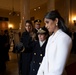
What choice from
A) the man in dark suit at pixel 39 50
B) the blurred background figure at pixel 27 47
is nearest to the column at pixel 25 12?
the blurred background figure at pixel 27 47

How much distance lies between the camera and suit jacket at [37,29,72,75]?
155cm

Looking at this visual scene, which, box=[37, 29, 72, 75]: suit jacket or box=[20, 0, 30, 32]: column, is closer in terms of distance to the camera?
box=[37, 29, 72, 75]: suit jacket

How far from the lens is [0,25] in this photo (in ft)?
66.1

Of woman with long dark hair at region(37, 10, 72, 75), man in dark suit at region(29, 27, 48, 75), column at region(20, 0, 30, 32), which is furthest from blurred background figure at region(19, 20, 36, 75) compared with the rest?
column at region(20, 0, 30, 32)

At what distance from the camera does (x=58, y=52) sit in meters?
1.56

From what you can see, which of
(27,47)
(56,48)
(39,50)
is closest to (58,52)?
(56,48)

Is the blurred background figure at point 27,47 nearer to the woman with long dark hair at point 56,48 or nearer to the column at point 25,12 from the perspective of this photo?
the woman with long dark hair at point 56,48

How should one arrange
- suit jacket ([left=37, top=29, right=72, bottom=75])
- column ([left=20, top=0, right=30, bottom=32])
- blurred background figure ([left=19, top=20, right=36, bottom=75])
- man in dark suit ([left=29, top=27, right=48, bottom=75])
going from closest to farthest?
suit jacket ([left=37, top=29, right=72, bottom=75])
man in dark suit ([left=29, top=27, right=48, bottom=75])
blurred background figure ([left=19, top=20, right=36, bottom=75])
column ([left=20, top=0, right=30, bottom=32])

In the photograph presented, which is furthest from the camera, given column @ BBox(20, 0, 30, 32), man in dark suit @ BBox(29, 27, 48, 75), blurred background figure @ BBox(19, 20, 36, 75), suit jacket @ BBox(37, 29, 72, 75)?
column @ BBox(20, 0, 30, 32)

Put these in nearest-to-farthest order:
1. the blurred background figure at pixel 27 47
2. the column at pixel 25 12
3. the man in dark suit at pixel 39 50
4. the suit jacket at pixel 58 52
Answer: the suit jacket at pixel 58 52 < the man in dark suit at pixel 39 50 < the blurred background figure at pixel 27 47 < the column at pixel 25 12

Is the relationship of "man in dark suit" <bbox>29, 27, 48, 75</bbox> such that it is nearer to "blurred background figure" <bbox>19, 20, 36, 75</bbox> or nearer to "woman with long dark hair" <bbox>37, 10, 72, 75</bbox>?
"blurred background figure" <bbox>19, 20, 36, 75</bbox>

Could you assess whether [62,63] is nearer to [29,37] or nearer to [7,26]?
[29,37]

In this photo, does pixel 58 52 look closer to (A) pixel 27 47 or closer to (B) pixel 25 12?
(A) pixel 27 47

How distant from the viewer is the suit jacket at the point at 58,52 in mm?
1547
